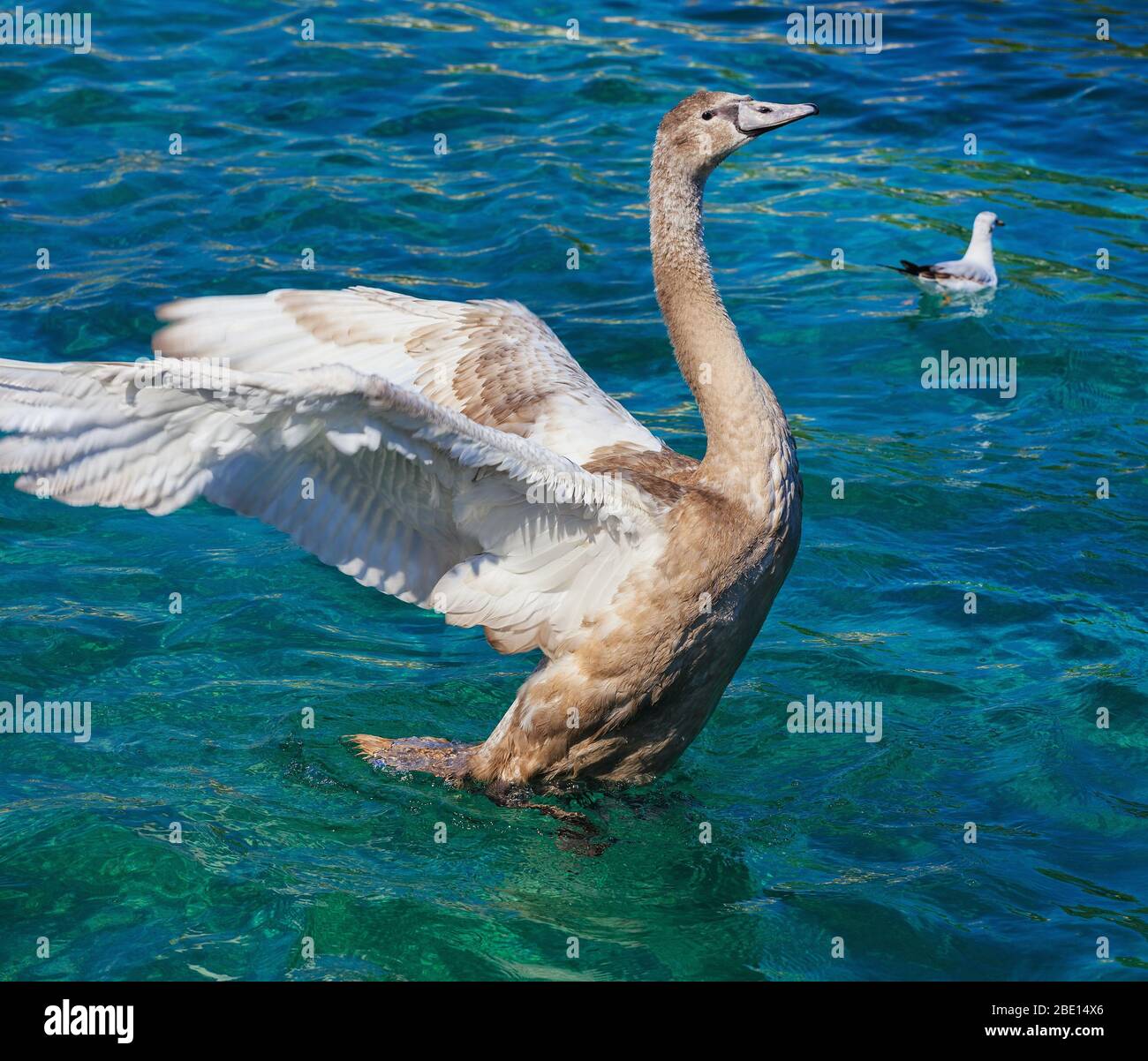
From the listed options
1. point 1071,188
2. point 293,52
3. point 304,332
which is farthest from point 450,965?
point 293,52

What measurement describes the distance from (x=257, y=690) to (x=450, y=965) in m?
2.01

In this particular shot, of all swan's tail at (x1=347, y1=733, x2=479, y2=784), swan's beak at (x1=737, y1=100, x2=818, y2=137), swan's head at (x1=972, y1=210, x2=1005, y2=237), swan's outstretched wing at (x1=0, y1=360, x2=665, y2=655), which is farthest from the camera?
swan's head at (x1=972, y1=210, x2=1005, y2=237)

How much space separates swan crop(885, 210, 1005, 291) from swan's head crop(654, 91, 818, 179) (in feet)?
15.3

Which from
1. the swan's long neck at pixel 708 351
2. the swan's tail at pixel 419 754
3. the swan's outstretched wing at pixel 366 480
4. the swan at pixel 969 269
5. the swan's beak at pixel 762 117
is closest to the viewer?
the swan's outstretched wing at pixel 366 480

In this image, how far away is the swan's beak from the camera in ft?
18.5

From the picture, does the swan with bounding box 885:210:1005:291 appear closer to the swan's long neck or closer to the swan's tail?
the swan's long neck

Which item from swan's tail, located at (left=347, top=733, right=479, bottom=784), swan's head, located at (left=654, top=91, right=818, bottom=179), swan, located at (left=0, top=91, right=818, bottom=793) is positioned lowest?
swan's tail, located at (left=347, top=733, right=479, bottom=784)

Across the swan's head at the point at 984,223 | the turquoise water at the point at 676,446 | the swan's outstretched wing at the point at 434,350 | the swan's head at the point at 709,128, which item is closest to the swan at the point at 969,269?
the swan's head at the point at 984,223

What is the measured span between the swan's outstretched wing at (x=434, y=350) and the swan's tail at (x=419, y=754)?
4.26 ft

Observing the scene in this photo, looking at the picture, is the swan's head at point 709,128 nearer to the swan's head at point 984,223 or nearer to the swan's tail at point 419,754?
the swan's tail at point 419,754

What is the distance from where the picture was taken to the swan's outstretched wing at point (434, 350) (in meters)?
6.07

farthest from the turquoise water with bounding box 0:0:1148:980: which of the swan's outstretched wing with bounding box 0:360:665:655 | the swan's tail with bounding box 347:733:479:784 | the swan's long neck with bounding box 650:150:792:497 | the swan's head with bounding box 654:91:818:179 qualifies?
the swan's head with bounding box 654:91:818:179

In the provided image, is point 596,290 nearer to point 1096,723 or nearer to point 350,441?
point 1096,723

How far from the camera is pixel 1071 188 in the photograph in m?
11.8
